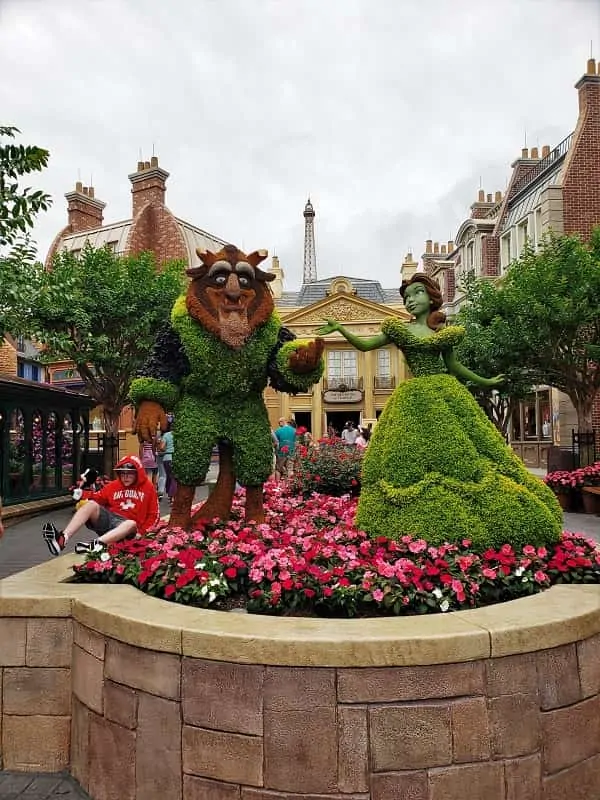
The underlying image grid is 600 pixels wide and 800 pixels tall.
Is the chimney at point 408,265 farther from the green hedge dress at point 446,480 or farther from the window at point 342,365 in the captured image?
the green hedge dress at point 446,480

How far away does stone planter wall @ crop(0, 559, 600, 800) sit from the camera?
250 centimetres

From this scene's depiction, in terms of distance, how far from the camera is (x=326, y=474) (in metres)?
9.41

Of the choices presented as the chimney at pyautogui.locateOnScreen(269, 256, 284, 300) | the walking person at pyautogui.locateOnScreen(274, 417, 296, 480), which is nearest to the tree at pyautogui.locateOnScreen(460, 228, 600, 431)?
the walking person at pyautogui.locateOnScreen(274, 417, 296, 480)

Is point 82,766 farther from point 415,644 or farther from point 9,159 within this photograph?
point 9,159

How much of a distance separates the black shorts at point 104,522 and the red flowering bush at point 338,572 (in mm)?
533

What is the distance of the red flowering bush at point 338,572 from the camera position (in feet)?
10.7

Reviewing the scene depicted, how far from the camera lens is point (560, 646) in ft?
9.07

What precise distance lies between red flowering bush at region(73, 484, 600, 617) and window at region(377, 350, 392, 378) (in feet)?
89.9

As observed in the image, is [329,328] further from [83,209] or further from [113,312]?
[83,209]

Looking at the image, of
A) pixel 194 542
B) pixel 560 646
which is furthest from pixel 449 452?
pixel 194 542

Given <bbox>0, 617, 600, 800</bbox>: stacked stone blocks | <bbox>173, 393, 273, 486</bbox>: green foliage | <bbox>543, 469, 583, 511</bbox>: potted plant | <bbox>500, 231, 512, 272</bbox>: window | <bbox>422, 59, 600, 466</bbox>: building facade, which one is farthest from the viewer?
<bbox>500, 231, 512, 272</bbox>: window

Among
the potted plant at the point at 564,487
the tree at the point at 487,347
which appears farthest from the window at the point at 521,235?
the potted plant at the point at 564,487

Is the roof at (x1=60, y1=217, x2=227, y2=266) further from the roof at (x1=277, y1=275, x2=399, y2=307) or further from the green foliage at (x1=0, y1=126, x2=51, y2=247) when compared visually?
the green foliage at (x1=0, y1=126, x2=51, y2=247)

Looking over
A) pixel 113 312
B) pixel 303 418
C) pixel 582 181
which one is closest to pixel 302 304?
pixel 303 418
